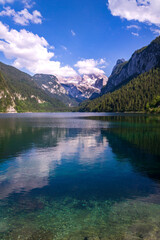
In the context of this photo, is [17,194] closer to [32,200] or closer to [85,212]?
[32,200]

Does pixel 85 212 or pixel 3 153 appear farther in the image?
pixel 3 153

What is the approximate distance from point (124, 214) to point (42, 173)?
46.8 feet

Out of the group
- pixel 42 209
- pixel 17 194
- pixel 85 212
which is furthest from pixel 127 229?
pixel 17 194

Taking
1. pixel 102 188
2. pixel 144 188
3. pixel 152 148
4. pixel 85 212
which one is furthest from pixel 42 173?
pixel 152 148

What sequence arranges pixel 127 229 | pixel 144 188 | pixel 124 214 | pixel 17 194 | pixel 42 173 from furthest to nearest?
pixel 42 173
pixel 144 188
pixel 17 194
pixel 124 214
pixel 127 229

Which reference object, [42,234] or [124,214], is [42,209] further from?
[124,214]

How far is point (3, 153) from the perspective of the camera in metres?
37.3

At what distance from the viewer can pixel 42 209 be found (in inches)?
611

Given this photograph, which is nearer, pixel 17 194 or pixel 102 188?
pixel 17 194

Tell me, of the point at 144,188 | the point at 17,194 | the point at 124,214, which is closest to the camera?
the point at 124,214

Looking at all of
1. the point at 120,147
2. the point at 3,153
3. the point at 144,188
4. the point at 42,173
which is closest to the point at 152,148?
the point at 120,147

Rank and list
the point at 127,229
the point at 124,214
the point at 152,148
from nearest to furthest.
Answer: the point at 127,229, the point at 124,214, the point at 152,148

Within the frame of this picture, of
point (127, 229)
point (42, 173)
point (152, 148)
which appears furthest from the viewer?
point (152, 148)

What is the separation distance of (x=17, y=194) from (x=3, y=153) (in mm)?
21305
